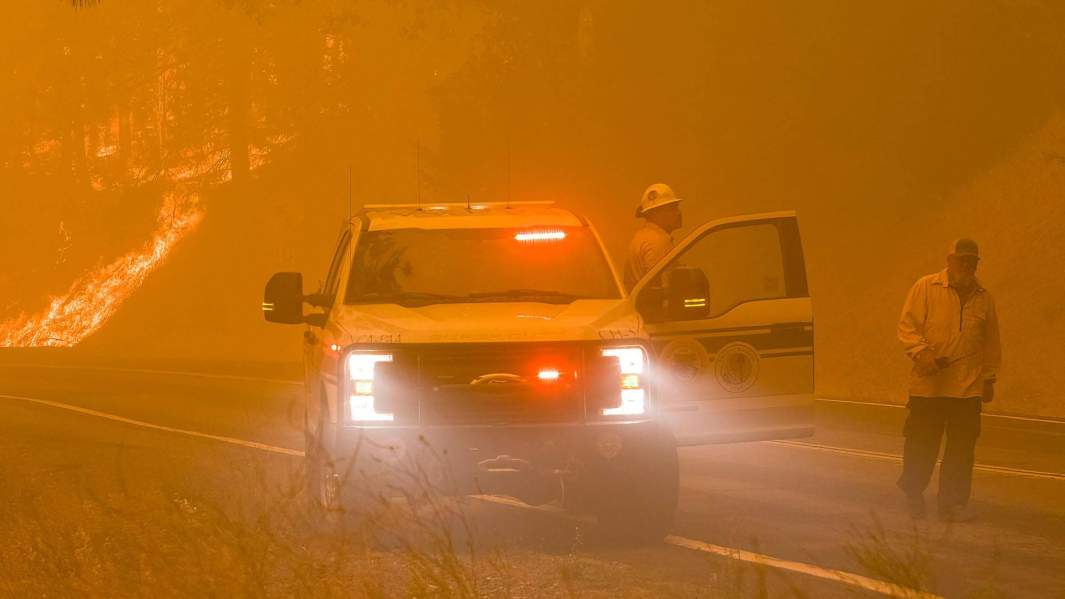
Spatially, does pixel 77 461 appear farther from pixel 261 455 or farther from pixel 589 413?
pixel 589 413

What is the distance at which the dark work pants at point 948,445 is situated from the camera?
37.0 feet

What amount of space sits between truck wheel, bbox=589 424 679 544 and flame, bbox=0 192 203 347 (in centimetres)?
3949

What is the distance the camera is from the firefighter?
12.0 m

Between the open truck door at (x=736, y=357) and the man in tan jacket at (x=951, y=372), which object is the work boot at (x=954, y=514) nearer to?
the man in tan jacket at (x=951, y=372)

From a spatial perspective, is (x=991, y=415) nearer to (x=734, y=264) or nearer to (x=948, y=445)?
(x=948, y=445)

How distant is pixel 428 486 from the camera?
9.68 metres

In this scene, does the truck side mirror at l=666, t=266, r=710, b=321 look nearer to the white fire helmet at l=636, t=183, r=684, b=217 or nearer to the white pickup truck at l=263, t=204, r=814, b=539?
the white pickup truck at l=263, t=204, r=814, b=539

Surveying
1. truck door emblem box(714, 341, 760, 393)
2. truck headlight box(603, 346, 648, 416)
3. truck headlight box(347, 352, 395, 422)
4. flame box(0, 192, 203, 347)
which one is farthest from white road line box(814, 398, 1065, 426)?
flame box(0, 192, 203, 347)

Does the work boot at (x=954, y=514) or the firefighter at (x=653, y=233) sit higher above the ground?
the firefighter at (x=653, y=233)

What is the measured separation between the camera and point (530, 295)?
35.9 feet

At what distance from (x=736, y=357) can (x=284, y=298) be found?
9.25 ft

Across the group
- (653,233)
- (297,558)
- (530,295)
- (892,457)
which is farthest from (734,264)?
(297,558)

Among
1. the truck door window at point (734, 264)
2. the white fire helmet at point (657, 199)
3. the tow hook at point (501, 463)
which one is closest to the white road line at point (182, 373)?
the truck door window at point (734, 264)

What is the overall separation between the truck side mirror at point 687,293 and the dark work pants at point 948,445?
1.83 meters
